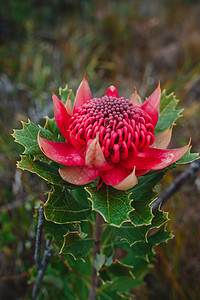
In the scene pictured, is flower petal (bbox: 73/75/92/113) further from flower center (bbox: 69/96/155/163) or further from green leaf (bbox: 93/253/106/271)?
green leaf (bbox: 93/253/106/271)

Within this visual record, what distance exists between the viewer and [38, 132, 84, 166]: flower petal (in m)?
0.99

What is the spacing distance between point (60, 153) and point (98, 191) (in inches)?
8.6

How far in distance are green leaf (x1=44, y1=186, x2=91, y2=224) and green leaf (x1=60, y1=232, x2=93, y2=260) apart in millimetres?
75

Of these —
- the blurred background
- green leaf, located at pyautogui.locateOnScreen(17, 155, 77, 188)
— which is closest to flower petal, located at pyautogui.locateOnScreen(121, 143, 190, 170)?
green leaf, located at pyautogui.locateOnScreen(17, 155, 77, 188)

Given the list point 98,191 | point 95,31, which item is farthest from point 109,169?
point 95,31

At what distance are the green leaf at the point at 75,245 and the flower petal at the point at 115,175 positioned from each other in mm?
295

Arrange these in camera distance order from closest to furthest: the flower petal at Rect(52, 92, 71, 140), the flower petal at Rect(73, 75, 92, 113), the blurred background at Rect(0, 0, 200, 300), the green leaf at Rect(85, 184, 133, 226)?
the green leaf at Rect(85, 184, 133, 226), the flower petal at Rect(52, 92, 71, 140), the flower petal at Rect(73, 75, 92, 113), the blurred background at Rect(0, 0, 200, 300)

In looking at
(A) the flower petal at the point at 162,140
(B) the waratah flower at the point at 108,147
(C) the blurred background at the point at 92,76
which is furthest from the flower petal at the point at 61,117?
(C) the blurred background at the point at 92,76

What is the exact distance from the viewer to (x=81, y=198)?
132 cm

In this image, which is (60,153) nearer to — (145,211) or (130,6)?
(145,211)

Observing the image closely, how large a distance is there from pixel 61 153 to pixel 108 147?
0.66 ft

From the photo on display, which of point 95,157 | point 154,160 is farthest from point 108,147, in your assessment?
point 154,160

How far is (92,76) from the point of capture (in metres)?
4.86

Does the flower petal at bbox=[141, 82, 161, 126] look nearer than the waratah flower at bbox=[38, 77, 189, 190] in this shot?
No
